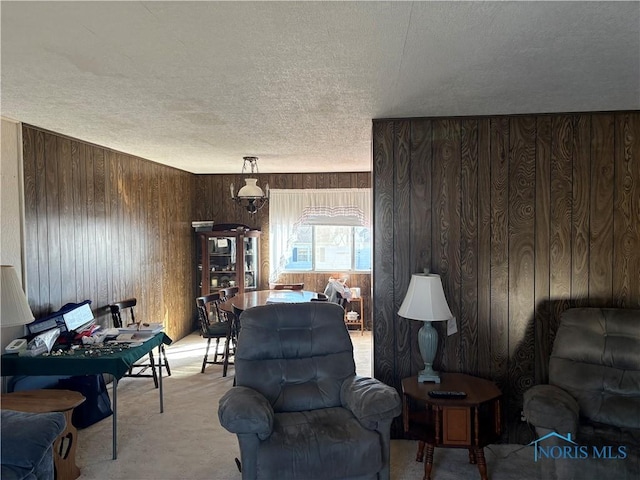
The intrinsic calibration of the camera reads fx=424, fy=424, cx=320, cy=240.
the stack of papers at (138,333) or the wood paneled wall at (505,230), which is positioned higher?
the wood paneled wall at (505,230)

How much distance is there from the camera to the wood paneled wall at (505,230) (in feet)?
9.59

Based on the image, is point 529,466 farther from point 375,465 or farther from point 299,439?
point 299,439

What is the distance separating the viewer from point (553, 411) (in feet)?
7.26

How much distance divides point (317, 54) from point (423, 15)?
519 millimetres

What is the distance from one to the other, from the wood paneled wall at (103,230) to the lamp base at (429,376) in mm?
2884

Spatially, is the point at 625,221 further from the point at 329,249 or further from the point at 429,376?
the point at 329,249

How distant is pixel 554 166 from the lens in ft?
9.70

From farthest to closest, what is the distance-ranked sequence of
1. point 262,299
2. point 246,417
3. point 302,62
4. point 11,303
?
point 262,299 < point 11,303 < point 246,417 < point 302,62

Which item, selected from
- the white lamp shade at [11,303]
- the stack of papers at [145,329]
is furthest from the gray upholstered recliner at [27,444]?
the stack of papers at [145,329]

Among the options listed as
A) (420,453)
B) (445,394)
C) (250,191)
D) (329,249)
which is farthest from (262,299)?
(445,394)

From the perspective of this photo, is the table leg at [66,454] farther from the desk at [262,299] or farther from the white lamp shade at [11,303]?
the desk at [262,299]

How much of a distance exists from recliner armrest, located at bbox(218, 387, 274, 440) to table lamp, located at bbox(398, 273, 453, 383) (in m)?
1.10

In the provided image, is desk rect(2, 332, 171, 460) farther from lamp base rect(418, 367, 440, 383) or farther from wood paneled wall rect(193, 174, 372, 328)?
wood paneled wall rect(193, 174, 372, 328)

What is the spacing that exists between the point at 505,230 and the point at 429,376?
1157 millimetres
